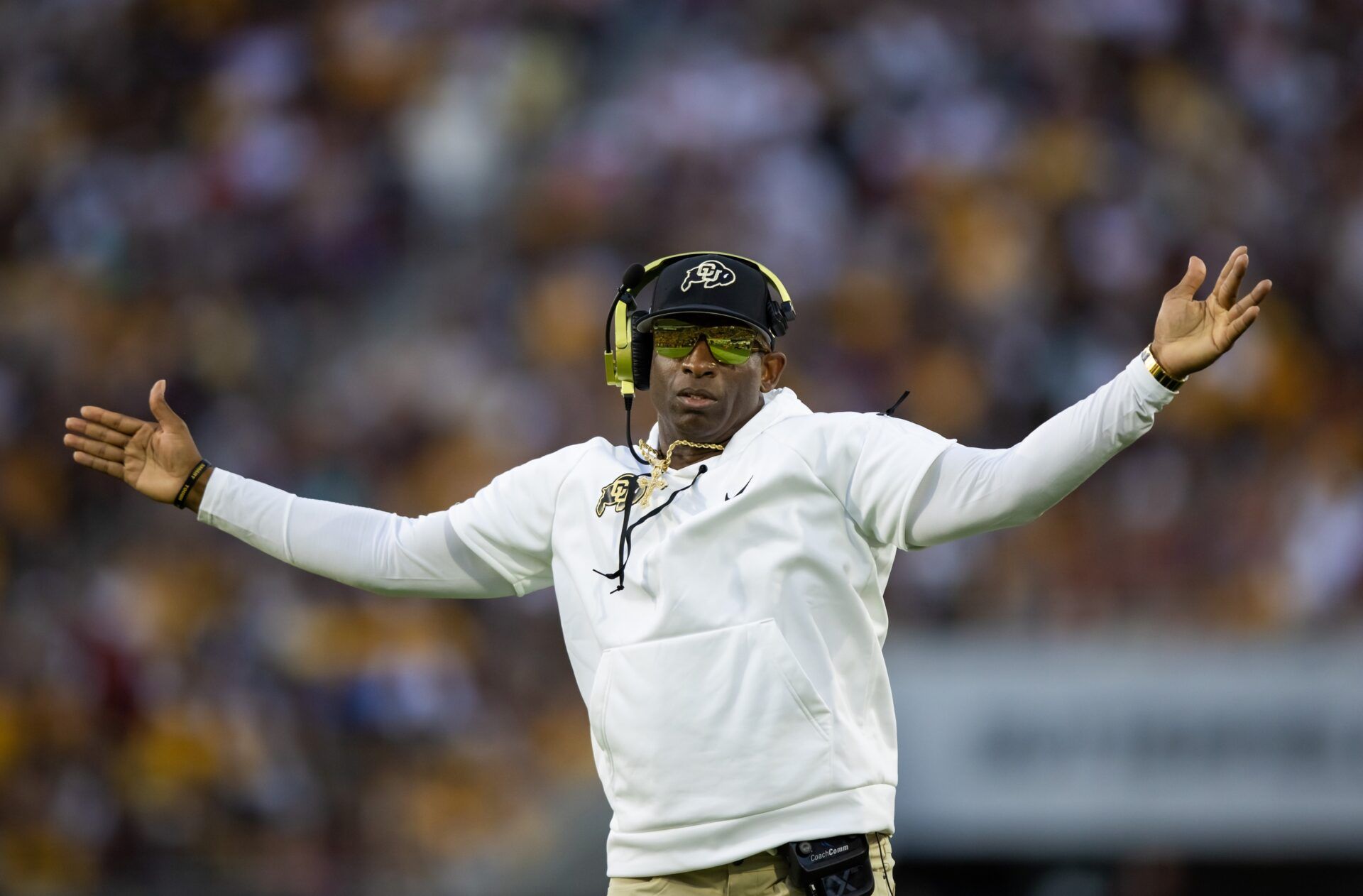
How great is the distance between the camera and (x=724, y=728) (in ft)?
10.9

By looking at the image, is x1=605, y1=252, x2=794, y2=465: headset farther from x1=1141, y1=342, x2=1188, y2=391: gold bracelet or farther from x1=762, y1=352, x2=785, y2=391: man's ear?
x1=1141, y1=342, x2=1188, y2=391: gold bracelet

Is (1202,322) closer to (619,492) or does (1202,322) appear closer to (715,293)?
(715,293)

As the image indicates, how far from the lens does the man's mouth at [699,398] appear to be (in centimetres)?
361

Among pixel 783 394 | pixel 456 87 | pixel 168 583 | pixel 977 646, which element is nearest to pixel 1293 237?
pixel 977 646

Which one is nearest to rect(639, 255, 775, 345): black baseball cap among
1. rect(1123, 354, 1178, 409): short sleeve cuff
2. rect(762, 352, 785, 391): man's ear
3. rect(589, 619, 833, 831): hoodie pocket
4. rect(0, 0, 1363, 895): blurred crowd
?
rect(762, 352, 785, 391): man's ear

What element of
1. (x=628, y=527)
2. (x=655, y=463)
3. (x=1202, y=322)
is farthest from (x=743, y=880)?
(x=1202, y=322)

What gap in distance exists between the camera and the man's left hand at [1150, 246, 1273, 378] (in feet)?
10.5

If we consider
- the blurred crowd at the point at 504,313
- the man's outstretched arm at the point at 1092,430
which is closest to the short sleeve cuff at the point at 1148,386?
the man's outstretched arm at the point at 1092,430

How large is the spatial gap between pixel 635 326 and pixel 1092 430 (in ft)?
3.26

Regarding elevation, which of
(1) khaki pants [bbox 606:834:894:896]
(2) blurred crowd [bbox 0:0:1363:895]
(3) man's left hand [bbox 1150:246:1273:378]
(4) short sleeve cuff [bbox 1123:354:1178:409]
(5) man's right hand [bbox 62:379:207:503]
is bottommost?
(1) khaki pants [bbox 606:834:894:896]

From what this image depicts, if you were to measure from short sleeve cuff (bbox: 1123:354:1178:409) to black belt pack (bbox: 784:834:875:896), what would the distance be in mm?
955

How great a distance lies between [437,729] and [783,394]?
17.2ft

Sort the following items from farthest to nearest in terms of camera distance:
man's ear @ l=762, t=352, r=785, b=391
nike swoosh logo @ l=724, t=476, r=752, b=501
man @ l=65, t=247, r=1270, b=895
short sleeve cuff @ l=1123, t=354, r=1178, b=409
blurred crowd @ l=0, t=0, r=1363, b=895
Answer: blurred crowd @ l=0, t=0, r=1363, b=895
man's ear @ l=762, t=352, r=785, b=391
nike swoosh logo @ l=724, t=476, r=752, b=501
man @ l=65, t=247, r=1270, b=895
short sleeve cuff @ l=1123, t=354, r=1178, b=409

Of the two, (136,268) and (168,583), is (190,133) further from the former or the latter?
(168,583)
